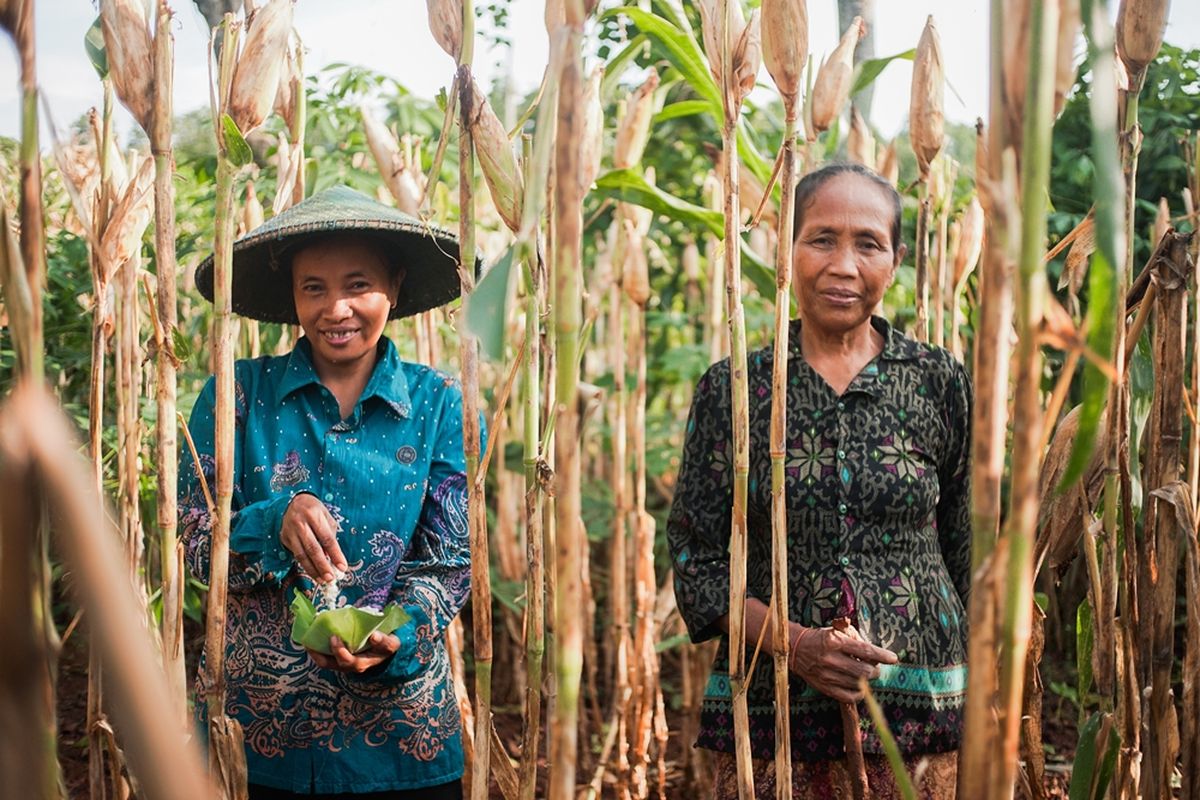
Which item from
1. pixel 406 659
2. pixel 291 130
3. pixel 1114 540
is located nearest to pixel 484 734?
pixel 406 659

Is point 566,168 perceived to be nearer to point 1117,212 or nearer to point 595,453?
point 1117,212

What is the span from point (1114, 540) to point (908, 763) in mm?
442

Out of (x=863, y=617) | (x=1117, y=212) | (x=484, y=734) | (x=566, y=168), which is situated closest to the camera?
(x=1117, y=212)

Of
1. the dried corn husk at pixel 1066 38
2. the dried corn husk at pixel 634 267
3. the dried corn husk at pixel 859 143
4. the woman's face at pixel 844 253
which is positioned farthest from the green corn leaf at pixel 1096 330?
the dried corn husk at pixel 634 267

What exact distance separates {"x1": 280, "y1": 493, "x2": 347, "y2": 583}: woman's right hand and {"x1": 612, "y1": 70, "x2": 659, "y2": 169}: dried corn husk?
123 cm

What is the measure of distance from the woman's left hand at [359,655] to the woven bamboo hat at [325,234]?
1.66ft

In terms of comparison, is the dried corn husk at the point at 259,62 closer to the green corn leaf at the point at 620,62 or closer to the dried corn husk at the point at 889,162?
the green corn leaf at the point at 620,62

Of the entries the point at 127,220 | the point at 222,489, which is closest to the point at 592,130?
the point at 127,220

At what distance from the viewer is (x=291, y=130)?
1.89 metres

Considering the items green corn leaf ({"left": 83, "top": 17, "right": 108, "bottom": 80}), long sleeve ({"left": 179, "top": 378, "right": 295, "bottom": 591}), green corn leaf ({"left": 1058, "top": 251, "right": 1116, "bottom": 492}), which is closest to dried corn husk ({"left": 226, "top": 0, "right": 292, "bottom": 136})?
green corn leaf ({"left": 83, "top": 17, "right": 108, "bottom": 80})

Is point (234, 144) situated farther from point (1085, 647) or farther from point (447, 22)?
point (1085, 647)

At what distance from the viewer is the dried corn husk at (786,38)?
4.04 feet

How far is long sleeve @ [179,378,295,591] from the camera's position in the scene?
1440 mm

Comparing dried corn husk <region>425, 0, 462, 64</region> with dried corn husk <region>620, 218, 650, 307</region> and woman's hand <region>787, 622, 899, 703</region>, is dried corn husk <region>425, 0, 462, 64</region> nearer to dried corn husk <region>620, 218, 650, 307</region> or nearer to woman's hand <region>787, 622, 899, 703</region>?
woman's hand <region>787, 622, 899, 703</region>
